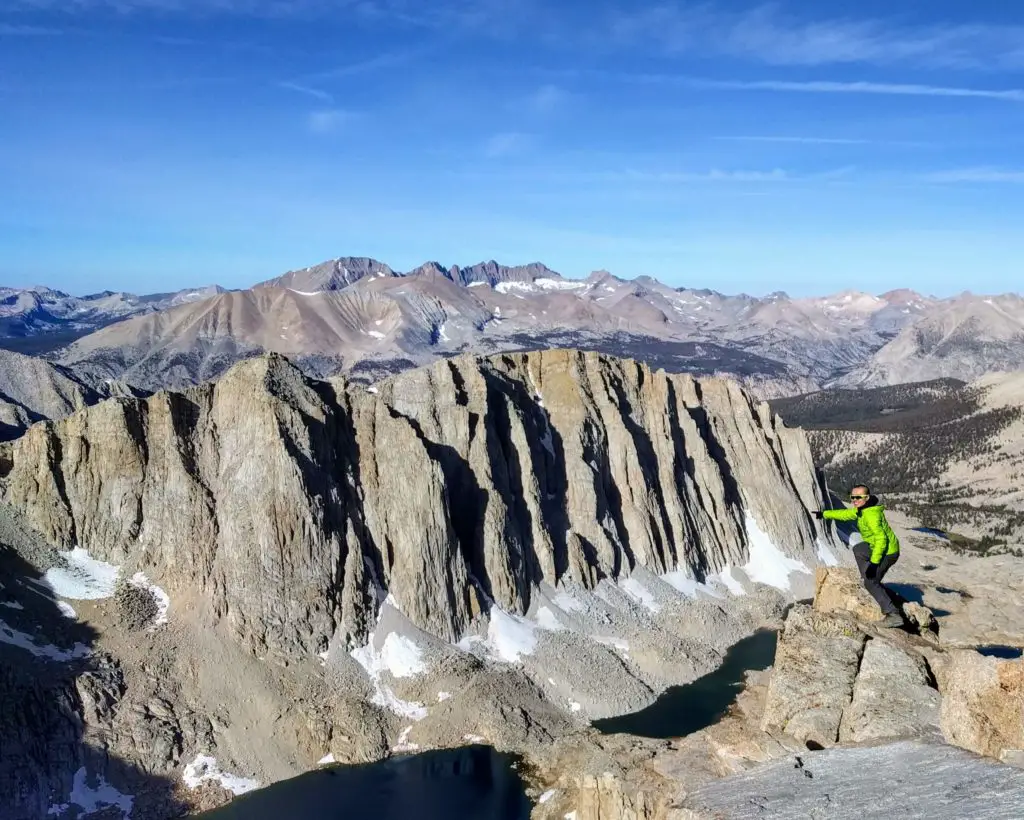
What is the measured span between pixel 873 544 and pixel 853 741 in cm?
608

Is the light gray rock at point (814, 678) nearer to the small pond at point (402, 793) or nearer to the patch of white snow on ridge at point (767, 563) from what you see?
the small pond at point (402, 793)

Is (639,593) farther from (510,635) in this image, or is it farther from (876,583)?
(876,583)

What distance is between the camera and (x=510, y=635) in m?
56.5

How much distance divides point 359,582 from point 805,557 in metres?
45.7

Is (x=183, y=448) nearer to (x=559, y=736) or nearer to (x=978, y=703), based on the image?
(x=559, y=736)

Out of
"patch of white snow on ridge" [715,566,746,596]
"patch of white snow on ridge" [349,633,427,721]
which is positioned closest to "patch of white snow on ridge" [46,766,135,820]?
"patch of white snow on ridge" [349,633,427,721]

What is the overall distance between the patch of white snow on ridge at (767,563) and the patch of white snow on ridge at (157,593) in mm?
49323

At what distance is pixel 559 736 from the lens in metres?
48.4

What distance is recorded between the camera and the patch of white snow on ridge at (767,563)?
7525 cm

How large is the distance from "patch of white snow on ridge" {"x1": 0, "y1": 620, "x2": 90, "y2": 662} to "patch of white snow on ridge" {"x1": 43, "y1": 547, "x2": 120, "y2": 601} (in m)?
3.97

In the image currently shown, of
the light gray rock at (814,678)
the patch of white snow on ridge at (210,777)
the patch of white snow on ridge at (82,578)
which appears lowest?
the patch of white snow on ridge at (210,777)

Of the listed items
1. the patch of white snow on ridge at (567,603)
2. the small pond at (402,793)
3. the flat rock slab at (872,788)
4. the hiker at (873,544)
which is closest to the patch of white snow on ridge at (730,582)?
the patch of white snow on ridge at (567,603)

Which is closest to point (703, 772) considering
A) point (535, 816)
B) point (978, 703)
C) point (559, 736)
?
point (978, 703)

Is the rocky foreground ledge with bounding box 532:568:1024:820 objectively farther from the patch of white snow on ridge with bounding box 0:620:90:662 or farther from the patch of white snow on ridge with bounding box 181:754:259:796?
the patch of white snow on ridge with bounding box 0:620:90:662
